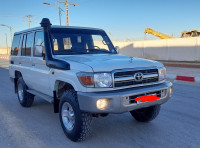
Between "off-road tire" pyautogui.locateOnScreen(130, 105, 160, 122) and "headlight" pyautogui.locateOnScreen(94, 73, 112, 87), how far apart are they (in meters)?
1.46

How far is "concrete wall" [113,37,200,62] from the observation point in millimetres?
18852

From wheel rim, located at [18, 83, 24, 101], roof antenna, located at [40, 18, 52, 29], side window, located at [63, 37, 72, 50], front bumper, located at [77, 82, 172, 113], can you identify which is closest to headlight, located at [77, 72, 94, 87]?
front bumper, located at [77, 82, 172, 113]

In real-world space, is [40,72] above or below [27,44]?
below

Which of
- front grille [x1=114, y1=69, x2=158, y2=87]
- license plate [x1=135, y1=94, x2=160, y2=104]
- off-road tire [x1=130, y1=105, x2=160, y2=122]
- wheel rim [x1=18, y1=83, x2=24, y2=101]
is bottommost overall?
off-road tire [x1=130, y1=105, x2=160, y2=122]

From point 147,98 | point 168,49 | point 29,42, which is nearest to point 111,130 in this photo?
point 147,98

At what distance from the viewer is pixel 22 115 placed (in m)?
5.14

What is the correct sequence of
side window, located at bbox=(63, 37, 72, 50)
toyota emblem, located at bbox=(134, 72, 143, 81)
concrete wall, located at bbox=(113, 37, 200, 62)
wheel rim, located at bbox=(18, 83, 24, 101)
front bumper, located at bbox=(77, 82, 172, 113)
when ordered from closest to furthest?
1. front bumper, located at bbox=(77, 82, 172, 113)
2. toyota emblem, located at bbox=(134, 72, 143, 81)
3. side window, located at bbox=(63, 37, 72, 50)
4. wheel rim, located at bbox=(18, 83, 24, 101)
5. concrete wall, located at bbox=(113, 37, 200, 62)

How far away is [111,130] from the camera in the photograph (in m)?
4.12

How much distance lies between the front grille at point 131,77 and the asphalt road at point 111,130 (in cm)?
97

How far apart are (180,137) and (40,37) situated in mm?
3331

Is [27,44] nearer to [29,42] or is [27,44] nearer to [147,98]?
[29,42]

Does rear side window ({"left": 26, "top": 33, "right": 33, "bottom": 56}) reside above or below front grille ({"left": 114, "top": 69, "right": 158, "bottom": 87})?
above

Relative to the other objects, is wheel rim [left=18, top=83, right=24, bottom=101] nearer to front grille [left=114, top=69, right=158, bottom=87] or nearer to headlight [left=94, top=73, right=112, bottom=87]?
headlight [left=94, top=73, right=112, bottom=87]

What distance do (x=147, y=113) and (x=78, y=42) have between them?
204 centimetres
